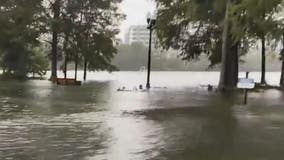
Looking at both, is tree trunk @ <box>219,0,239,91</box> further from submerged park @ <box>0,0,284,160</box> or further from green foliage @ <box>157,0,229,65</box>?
green foliage @ <box>157,0,229,65</box>

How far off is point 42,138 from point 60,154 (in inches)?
81.5

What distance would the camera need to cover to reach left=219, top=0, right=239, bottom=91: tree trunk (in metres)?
34.2

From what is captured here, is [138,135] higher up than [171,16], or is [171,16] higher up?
[171,16]

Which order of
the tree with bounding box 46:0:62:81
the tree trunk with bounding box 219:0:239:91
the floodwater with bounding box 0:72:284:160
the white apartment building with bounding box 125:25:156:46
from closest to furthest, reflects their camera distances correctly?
the floodwater with bounding box 0:72:284:160, the tree trunk with bounding box 219:0:239:91, the tree with bounding box 46:0:62:81, the white apartment building with bounding box 125:25:156:46

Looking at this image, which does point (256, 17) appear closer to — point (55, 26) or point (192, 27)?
point (192, 27)

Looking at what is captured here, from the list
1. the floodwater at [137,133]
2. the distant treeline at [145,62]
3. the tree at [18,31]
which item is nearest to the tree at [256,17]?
the floodwater at [137,133]

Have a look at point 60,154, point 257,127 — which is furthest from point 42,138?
point 257,127

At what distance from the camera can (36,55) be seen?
191 ft

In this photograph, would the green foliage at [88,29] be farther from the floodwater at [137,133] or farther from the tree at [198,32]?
the floodwater at [137,133]

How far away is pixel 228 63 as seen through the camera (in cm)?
3775

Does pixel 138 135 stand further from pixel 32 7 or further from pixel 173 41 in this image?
pixel 32 7

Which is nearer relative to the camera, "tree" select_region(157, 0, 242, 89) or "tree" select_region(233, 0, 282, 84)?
"tree" select_region(233, 0, 282, 84)

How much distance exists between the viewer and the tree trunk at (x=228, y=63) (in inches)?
1345

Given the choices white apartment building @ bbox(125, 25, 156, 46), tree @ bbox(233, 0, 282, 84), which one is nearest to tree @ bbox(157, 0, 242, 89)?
tree @ bbox(233, 0, 282, 84)
